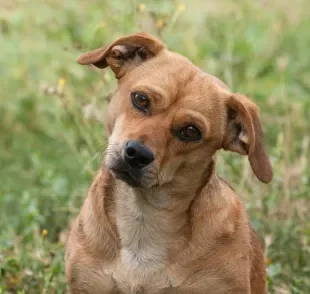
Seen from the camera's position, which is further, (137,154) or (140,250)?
(140,250)

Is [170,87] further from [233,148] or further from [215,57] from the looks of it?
[215,57]

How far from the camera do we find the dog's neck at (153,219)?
554 cm

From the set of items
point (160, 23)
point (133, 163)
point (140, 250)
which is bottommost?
point (140, 250)

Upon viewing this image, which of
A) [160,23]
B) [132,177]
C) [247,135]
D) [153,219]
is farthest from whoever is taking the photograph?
[160,23]

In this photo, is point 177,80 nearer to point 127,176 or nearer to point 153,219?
point 127,176

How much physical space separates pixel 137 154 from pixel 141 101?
33cm

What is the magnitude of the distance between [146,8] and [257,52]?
105 inches

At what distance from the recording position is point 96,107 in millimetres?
7473

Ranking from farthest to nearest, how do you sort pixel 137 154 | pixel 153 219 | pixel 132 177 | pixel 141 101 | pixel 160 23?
pixel 160 23 < pixel 153 219 < pixel 141 101 < pixel 132 177 < pixel 137 154

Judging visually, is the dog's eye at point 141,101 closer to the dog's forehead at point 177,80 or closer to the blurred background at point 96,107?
the dog's forehead at point 177,80

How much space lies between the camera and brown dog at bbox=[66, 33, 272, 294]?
5.31 meters

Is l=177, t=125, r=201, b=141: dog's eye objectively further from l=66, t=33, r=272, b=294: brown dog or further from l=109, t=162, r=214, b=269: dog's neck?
l=109, t=162, r=214, b=269: dog's neck

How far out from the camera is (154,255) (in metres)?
5.57

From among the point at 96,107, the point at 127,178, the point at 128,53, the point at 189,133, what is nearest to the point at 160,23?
the point at 96,107
